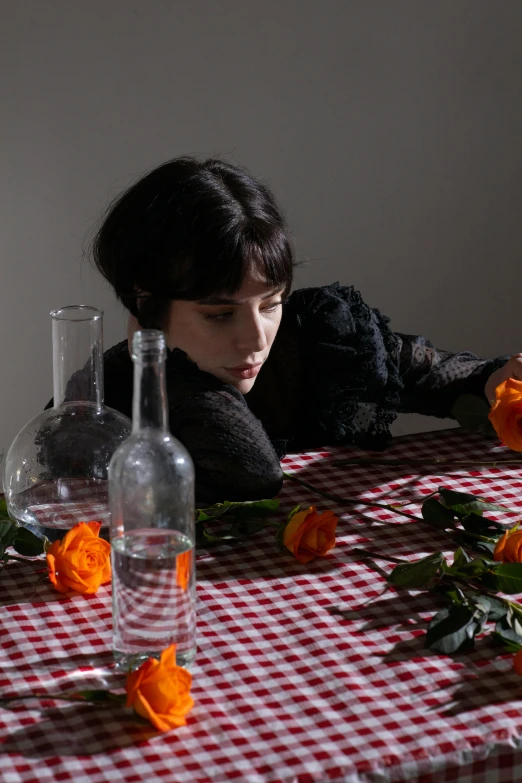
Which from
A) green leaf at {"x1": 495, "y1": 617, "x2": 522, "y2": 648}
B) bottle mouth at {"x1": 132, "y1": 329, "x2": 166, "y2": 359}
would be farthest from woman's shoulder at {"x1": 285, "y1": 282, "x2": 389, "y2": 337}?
bottle mouth at {"x1": 132, "y1": 329, "x2": 166, "y2": 359}

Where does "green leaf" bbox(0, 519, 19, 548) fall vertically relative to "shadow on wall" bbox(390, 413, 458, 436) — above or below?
above

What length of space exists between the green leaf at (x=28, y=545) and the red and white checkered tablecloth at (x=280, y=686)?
0.08ft

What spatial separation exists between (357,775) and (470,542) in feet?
1.43

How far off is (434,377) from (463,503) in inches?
22.3

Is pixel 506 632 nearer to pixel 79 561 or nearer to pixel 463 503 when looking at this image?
pixel 463 503

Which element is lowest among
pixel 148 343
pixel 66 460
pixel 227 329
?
pixel 66 460

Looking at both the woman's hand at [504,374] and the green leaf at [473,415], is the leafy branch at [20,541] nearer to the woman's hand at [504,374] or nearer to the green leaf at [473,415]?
the green leaf at [473,415]

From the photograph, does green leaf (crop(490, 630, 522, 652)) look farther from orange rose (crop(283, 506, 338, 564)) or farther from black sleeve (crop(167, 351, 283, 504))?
black sleeve (crop(167, 351, 283, 504))

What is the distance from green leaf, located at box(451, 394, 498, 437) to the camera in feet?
5.19

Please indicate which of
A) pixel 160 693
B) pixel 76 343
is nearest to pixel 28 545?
pixel 76 343

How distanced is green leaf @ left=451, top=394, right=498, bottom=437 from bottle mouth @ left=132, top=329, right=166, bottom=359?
82cm

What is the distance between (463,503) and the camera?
4.23ft

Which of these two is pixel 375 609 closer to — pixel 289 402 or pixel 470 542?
pixel 470 542

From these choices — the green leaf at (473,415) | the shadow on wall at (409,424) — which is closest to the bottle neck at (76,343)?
the green leaf at (473,415)
